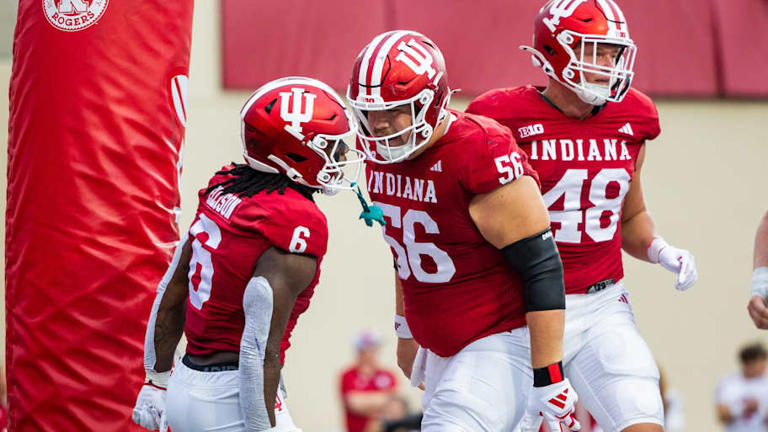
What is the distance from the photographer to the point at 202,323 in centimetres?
286

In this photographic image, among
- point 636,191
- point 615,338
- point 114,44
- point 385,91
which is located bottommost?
point 615,338

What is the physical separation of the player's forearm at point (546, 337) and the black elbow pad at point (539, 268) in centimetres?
2

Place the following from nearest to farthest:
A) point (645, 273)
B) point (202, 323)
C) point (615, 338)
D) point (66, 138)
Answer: point (202, 323) → point (615, 338) → point (66, 138) → point (645, 273)

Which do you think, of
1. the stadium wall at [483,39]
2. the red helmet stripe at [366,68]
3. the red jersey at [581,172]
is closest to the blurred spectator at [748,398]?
the stadium wall at [483,39]

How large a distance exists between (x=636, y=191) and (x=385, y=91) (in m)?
1.24

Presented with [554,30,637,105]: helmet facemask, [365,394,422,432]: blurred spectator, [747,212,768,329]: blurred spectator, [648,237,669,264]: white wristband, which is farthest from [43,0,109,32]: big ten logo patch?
[365,394,422,432]: blurred spectator

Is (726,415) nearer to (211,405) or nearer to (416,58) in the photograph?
(416,58)

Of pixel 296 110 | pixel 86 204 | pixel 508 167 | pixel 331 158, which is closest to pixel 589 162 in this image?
pixel 508 167

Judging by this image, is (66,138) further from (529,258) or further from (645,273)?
(645,273)

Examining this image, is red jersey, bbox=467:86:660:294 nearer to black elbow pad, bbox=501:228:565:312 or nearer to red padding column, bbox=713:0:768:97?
black elbow pad, bbox=501:228:565:312

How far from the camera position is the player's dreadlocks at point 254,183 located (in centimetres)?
287

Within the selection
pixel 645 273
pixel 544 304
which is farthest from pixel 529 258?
pixel 645 273

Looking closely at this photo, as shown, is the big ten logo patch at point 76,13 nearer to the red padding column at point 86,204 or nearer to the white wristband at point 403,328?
the red padding column at point 86,204

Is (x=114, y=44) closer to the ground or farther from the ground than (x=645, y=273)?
farther from the ground
